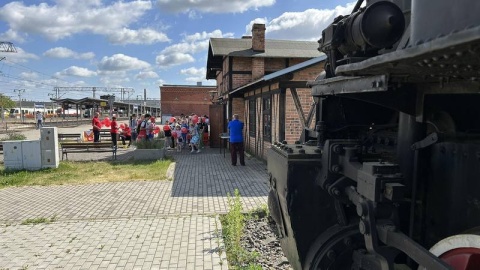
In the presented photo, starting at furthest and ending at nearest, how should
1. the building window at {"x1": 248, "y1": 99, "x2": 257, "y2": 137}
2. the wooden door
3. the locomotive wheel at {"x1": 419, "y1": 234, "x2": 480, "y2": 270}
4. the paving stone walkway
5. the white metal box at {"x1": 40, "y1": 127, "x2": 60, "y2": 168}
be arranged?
1. the wooden door
2. the building window at {"x1": 248, "y1": 99, "x2": 257, "y2": 137}
3. the white metal box at {"x1": 40, "y1": 127, "x2": 60, "y2": 168}
4. the paving stone walkway
5. the locomotive wheel at {"x1": 419, "y1": 234, "x2": 480, "y2": 270}

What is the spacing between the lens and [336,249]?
2.63 metres

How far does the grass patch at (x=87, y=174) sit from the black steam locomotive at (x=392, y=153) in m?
7.67

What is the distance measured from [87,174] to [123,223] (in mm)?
5343

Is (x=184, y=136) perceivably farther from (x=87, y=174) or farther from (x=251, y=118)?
(x=87, y=174)

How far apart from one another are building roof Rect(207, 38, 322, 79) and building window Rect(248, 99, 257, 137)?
3.04 m

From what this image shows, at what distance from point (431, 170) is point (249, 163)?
10.6 meters

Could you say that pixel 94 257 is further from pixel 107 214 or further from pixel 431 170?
pixel 431 170

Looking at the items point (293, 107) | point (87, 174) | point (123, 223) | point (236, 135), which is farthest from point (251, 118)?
point (123, 223)

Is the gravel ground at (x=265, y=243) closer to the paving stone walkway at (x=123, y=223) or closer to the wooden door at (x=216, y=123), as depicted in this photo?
the paving stone walkway at (x=123, y=223)

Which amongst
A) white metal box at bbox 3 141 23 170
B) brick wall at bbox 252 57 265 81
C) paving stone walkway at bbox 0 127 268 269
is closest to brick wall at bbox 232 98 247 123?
brick wall at bbox 252 57 265 81

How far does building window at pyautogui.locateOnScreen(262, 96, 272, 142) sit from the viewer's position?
457 inches

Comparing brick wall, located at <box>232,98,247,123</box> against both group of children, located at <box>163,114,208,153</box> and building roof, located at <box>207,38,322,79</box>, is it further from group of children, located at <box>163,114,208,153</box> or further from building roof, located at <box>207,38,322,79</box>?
building roof, located at <box>207,38,322,79</box>

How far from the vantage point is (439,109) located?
84.2 inches

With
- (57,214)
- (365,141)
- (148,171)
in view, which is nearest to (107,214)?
(57,214)
